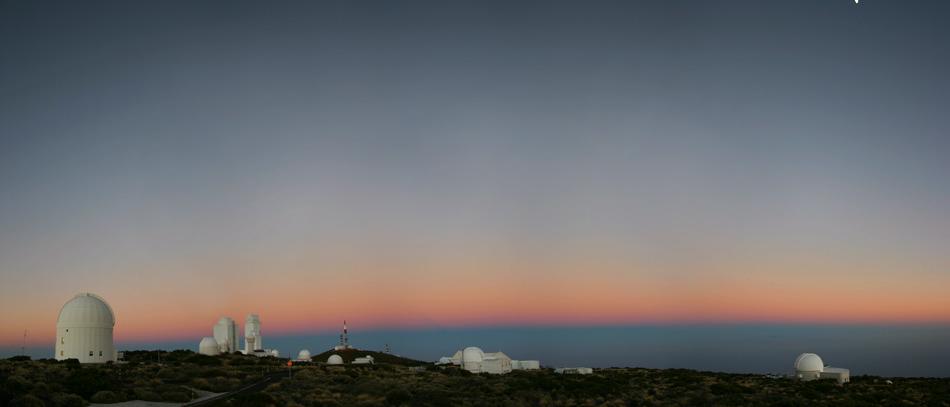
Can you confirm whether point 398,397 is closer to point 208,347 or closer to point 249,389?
point 249,389

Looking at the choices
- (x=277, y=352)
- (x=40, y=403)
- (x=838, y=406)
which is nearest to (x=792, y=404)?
(x=838, y=406)

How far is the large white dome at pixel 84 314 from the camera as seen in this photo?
5097 cm

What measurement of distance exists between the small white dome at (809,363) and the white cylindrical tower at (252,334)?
68676mm

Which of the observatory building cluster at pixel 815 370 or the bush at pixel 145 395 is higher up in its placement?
the bush at pixel 145 395

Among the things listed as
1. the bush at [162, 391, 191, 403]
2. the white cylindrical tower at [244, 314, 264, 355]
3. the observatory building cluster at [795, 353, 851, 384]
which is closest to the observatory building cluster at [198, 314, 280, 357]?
the white cylindrical tower at [244, 314, 264, 355]

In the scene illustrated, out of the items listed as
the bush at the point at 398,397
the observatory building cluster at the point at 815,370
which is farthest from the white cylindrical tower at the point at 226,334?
the observatory building cluster at the point at 815,370

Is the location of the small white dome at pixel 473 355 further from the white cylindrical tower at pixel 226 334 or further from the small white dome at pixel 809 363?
the white cylindrical tower at pixel 226 334

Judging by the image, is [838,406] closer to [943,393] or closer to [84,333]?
[943,393]

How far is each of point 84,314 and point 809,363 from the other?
199 ft

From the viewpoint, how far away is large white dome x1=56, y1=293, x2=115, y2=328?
50969 millimetres

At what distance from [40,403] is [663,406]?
32.9m

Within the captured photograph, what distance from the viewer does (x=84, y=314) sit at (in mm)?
51000

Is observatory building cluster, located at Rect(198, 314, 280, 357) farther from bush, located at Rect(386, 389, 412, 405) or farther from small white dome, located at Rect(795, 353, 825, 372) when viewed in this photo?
small white dome, located at Rect(795, 353, 825, 372)

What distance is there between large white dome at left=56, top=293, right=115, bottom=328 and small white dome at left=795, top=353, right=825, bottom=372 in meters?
59.0
